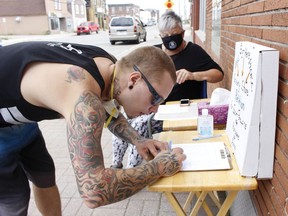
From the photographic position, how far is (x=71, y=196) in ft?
9.77

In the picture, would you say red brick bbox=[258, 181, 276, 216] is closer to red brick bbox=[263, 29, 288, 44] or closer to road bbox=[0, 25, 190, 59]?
red brick bbox=[263, 29, 288, 44]

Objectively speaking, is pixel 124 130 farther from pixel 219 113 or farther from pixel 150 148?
pixel 219 113

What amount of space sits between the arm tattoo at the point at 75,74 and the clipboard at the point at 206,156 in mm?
665

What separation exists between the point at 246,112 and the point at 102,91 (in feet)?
2.23

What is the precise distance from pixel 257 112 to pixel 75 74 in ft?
2.62

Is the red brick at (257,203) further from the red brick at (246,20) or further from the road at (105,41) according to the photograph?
the road at (105,41)

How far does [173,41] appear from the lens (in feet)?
10.3

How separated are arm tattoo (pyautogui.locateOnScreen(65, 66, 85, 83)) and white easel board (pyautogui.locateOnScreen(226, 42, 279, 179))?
2.42 feet

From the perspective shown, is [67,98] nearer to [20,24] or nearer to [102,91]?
[102,91]

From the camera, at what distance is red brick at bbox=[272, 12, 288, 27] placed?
1320 millimetres

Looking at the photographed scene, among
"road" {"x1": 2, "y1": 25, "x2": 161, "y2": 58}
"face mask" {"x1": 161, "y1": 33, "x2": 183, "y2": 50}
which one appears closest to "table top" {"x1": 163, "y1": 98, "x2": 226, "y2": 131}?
"face mask" {"x1": 161, "y1": 33, "x2": 183, "y2": 50}

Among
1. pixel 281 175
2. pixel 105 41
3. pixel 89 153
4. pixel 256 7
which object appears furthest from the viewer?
pixel 105 41

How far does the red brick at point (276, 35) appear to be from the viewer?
1337 mm

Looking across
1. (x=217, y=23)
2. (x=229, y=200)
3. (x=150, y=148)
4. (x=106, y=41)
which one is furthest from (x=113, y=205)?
(x=106, y=41)
